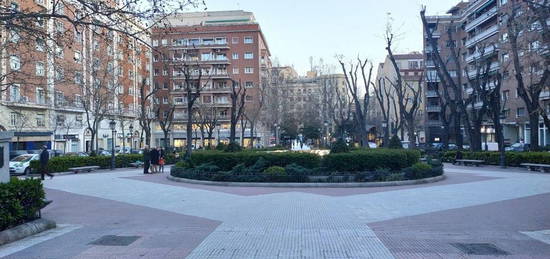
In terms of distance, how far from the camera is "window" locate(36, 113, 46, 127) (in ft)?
151

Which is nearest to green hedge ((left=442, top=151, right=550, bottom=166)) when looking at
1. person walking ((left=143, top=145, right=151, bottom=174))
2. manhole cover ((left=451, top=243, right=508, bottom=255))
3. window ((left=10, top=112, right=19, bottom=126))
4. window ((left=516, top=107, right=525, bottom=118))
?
manhole cover ((left=451, top=243, right=508, bottom=255))

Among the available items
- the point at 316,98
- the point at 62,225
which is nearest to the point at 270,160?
the point at 62,225

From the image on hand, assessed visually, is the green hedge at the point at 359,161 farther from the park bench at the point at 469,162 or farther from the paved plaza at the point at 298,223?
the park bench at the point at 469,162

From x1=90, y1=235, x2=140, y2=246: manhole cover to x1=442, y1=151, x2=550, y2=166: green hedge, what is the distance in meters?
22.1

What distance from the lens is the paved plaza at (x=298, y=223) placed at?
679cm

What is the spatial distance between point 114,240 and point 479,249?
601cm

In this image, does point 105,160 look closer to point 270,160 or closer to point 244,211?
point 270,160

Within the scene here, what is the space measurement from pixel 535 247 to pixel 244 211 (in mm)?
6018

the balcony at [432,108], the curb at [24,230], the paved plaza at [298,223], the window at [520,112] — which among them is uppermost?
the balcony at [432,108]

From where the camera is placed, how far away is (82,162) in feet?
88.1

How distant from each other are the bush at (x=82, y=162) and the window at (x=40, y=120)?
20988 millimetres

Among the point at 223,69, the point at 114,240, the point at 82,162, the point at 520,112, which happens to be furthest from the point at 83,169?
the point at 520,112

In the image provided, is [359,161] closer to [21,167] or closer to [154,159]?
[154,159]

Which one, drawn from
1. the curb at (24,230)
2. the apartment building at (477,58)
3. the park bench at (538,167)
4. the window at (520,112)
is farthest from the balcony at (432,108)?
the curb at (24,230)
